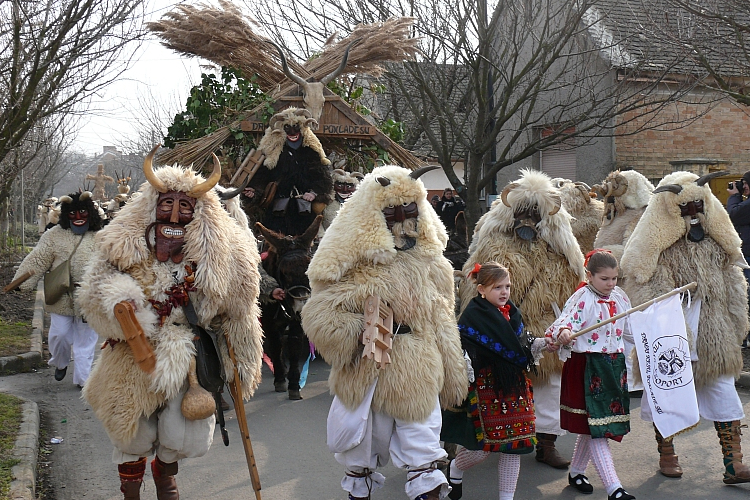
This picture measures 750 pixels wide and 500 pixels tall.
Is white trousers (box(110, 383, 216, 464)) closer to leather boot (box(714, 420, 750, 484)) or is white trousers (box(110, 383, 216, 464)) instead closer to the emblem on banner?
the emblem on banner

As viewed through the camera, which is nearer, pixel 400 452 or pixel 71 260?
pixel 400 452

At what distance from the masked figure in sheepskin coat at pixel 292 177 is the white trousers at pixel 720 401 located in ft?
16.2

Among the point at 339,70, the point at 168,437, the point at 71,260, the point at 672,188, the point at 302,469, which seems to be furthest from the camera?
the point at 339,70

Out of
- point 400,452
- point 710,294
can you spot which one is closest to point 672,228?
point 710,294

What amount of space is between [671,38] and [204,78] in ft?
19.1

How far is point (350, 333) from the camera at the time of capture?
Answer: 14.4 ft

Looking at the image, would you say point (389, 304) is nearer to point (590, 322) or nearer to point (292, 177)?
point (590, 322)

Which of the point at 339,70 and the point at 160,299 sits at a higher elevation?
the point at 339,70

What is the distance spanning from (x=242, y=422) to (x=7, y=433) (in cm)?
281

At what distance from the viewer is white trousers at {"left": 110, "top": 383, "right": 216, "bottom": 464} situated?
447 cm

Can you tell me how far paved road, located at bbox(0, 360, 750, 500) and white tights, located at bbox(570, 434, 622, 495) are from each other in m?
0.21

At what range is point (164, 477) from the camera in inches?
183

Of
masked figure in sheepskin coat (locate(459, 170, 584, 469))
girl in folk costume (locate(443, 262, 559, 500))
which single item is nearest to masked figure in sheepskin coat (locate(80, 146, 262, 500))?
girl in folk costume (locate(443, 262, 559, 500))

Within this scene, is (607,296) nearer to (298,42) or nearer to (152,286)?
(152,286)
